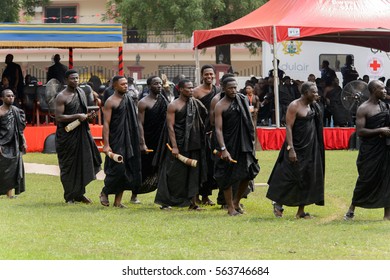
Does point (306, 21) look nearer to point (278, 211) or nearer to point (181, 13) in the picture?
point (278, 211)

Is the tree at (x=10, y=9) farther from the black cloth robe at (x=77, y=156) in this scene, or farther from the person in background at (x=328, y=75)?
the black cloth robe at (x=77, y=156)

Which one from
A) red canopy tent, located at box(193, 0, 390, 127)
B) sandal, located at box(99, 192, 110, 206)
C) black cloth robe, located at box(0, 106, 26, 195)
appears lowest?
sandal, located at box(99, 192, 110, 206)

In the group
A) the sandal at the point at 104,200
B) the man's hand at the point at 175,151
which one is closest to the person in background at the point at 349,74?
the sandal at the point at 104,200

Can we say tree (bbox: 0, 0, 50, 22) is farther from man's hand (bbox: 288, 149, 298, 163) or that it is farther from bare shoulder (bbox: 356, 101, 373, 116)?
bare shoulder (bbox: 356, 101, 373, 116)

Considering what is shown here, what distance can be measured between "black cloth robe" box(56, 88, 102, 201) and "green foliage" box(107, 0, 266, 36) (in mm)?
24229

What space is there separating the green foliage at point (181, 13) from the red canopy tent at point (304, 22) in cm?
1176

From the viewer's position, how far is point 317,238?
1197 centimetres

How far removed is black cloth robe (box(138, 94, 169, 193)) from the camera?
52.5 feet

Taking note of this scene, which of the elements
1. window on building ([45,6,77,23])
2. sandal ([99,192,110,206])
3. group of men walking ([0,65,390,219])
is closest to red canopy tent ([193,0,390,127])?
group of men walking ([0,65,390,219])

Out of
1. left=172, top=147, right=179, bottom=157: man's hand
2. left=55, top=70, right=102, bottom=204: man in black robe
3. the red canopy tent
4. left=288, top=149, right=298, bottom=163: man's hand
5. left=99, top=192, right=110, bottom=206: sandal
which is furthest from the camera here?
the red canopy tent

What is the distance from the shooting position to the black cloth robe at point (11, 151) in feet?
55.4
